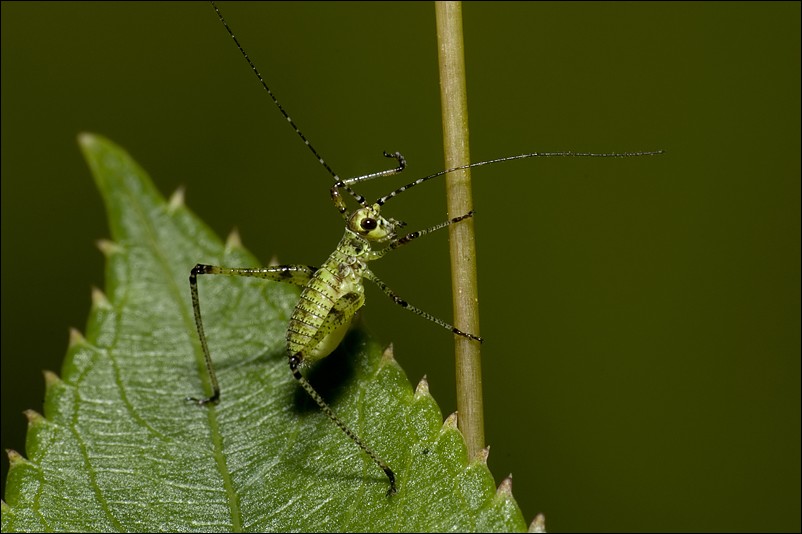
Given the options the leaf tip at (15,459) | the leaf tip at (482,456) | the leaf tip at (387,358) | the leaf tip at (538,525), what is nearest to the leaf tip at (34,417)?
the leaf tip at (15,459)

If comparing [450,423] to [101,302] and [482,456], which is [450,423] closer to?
[482,456]

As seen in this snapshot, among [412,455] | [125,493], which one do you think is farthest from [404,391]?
[125,493]

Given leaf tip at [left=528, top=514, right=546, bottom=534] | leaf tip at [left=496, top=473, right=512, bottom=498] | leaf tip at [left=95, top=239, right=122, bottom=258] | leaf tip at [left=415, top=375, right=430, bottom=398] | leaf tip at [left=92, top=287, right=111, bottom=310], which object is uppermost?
leaf tip at [left=95, top=239, right=122, bottom=258]

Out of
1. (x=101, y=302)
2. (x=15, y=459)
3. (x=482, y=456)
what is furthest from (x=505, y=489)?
(x=101, y=302)

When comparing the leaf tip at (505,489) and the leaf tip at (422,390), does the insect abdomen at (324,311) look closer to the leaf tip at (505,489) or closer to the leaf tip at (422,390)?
the leaf tip at (422,390)

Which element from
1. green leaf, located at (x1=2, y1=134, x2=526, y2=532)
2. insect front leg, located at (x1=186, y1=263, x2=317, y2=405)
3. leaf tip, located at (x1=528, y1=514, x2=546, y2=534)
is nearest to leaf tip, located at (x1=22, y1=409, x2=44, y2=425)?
green leaf, located at (x1=2, y1=134, x2=526, y2=532)

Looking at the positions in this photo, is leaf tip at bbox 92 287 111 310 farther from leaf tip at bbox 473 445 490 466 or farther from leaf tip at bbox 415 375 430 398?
leaf tip at bbox 473 445 490 466

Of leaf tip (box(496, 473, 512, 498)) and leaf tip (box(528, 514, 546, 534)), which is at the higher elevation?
leaf tip (box(496, 473, 512, 498))
